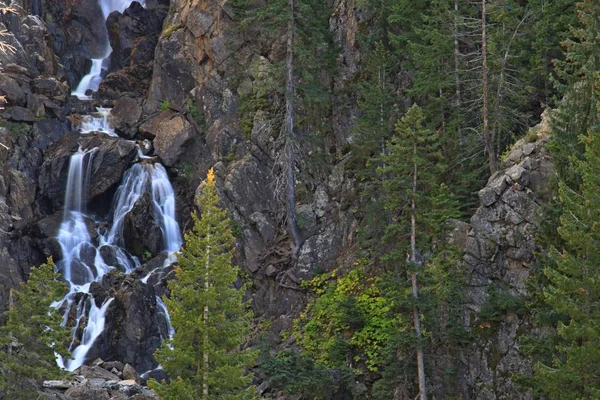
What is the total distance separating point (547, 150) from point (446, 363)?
26.0 ft

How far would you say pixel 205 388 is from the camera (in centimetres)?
1975

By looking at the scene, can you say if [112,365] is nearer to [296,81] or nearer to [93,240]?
[93,240]

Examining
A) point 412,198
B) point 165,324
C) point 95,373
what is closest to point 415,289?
point 412,198

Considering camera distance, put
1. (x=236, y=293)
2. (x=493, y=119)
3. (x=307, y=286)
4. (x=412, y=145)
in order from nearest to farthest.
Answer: (x=236, y=293) < (x=412, y=145) < (x=493, y=119) < (x=307, y=286)

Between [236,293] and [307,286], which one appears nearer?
[236,293]

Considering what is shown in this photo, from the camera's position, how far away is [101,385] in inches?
1108

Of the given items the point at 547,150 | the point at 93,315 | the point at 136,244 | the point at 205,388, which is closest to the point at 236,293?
the point at 205,388

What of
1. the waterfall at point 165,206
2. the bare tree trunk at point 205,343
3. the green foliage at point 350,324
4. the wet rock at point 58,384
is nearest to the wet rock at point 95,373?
the wet rock at point 58,384

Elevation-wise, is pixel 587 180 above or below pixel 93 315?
above

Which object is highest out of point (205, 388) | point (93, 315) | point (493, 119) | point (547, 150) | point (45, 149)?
point (45, 149)

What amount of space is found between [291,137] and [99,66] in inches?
893

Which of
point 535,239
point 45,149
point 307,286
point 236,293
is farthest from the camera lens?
point 45,149

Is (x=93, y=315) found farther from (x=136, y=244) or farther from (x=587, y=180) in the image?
(x=587, y=180)

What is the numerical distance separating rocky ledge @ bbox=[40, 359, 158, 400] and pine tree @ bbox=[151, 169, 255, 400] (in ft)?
18.6
